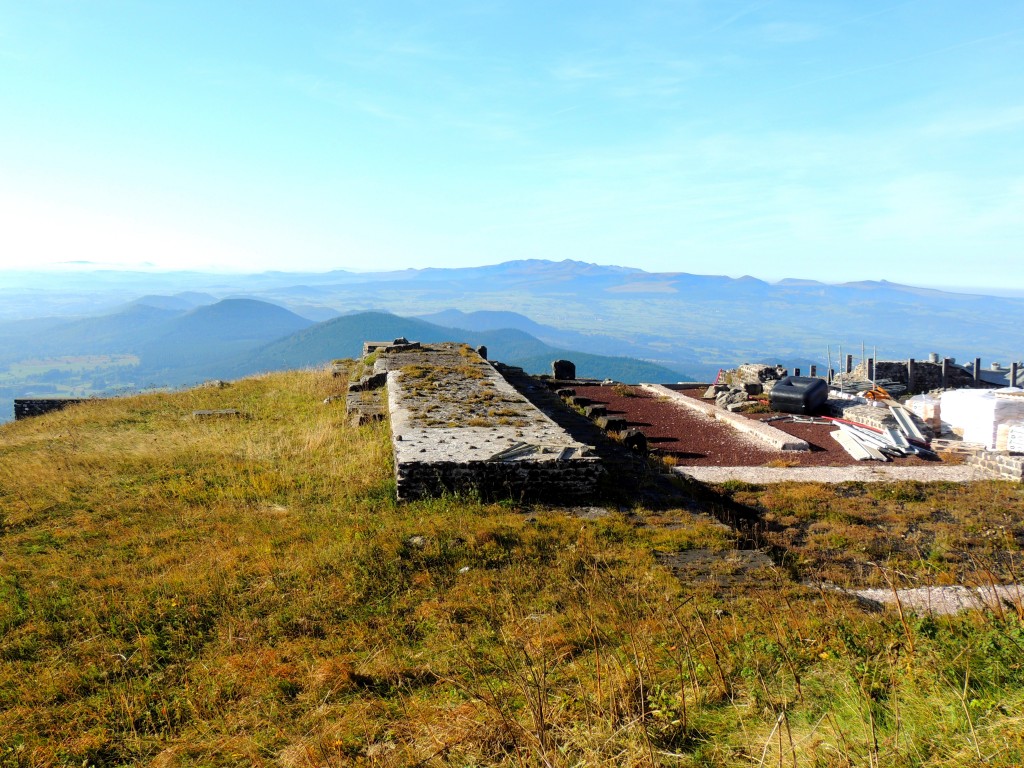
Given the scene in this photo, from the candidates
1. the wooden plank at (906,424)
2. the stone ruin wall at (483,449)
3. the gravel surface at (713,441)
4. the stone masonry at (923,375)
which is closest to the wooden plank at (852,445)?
the gravel surface at (713,441)

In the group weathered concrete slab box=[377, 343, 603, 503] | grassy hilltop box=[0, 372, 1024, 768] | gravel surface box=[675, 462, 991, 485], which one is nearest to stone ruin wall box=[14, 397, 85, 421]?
grassy hilltop box=[0, 372, 1024, 768]

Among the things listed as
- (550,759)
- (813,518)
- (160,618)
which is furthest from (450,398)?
(550,759)

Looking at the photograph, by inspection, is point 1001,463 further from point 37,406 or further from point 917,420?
point 37,406

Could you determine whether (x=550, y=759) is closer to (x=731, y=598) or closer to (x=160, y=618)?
(x=731, y=598)

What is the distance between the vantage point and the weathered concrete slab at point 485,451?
→ 25.3ft

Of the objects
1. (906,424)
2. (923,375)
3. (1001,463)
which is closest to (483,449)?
(1001,463)

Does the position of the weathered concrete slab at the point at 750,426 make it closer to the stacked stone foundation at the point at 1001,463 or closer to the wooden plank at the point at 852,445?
the wooden plank at the point at 852,445

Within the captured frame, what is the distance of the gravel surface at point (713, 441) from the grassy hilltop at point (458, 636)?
3015mm

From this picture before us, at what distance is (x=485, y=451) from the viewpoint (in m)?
8.12

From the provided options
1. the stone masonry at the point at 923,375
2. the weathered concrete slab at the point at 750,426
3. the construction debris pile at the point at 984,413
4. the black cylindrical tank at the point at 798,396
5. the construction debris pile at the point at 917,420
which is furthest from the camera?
the stone masonry at the point at 923,375

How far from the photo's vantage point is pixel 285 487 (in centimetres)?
844

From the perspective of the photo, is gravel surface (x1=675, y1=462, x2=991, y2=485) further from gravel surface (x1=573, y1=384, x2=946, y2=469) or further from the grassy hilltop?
the grassy hilltop

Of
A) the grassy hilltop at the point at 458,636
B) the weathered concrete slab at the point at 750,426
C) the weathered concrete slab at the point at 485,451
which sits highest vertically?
the weathered concrete slab at the point at 485,451

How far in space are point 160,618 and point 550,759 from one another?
11.3ft
